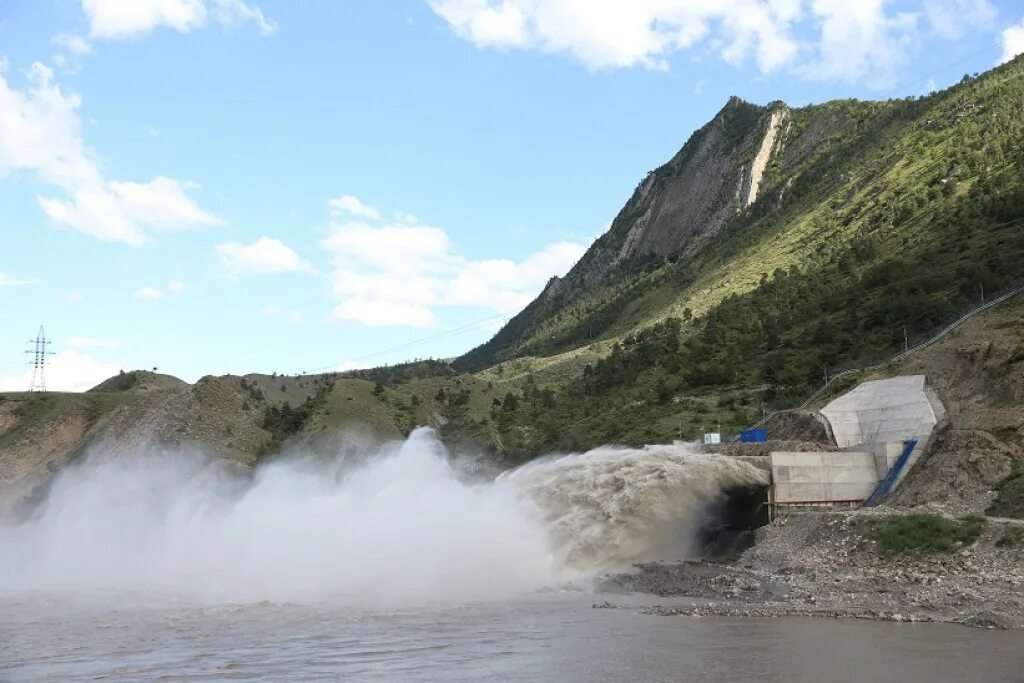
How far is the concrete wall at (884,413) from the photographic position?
4269 cm

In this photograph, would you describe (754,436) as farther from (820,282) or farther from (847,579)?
(820,282)

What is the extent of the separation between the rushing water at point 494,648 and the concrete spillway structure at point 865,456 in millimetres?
14253

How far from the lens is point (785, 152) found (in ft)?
620

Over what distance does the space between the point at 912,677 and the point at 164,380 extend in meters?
146

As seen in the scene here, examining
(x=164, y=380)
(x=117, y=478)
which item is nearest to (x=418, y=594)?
(x=117, y=478)

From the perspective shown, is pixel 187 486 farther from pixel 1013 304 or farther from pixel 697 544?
pixel 1013 304

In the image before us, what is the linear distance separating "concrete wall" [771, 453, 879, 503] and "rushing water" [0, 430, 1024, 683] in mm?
1362

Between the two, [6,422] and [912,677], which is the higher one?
[6,422]

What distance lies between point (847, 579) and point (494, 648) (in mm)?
14593

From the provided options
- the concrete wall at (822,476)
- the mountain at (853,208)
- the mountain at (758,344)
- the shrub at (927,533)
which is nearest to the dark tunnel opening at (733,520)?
the concrete wall at (822,476)

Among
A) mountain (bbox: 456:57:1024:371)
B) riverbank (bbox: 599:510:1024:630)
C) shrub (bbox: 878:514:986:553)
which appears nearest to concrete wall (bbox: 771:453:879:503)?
riverbank (bbox: 599:510:1024:630)

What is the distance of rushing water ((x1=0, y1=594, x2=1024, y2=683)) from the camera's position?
19516 millimetres

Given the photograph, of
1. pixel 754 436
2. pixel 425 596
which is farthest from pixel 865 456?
pixel 425 596

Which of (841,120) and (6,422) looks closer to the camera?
(6,422)
